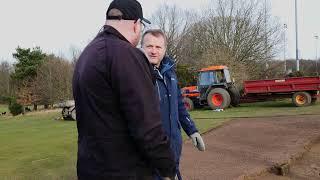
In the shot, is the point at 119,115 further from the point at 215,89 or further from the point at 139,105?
the point at 215,89

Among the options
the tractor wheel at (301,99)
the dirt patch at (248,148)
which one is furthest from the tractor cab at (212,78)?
the dirt patch at (248,148)

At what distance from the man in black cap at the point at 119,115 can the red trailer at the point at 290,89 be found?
20655 mm

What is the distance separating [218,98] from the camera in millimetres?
23250

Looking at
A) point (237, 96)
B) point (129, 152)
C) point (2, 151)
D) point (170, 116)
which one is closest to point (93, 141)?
point (129, 152)

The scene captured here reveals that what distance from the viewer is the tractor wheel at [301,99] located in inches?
862

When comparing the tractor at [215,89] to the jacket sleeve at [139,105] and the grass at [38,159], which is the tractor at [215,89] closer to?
the grass at [38,159]

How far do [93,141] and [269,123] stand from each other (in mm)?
12593

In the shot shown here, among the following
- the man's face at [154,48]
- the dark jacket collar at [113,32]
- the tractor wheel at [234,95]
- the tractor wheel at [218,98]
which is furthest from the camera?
the tractor wheel at [234,95]

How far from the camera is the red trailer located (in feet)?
71.8

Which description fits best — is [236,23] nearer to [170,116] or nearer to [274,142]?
[274,142]

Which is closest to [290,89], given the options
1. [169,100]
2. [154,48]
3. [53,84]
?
[154,48]

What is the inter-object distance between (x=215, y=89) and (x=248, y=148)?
1372 centimetres

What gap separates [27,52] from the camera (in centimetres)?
5125

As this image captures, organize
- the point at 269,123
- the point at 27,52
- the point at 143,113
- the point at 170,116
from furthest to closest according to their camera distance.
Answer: the point at 27,52, the point at 269,123, the point at 170,116, the point at 143,113
